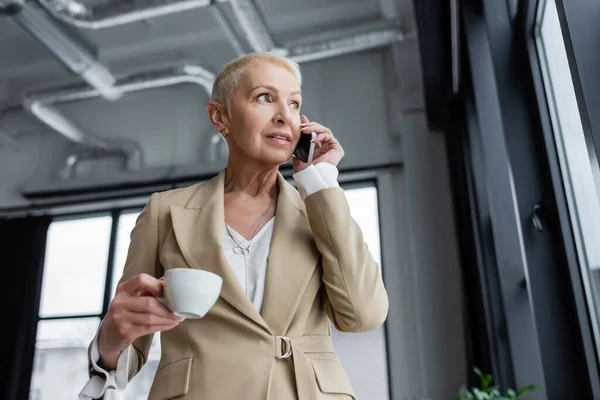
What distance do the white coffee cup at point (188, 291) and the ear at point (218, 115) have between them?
16.4 inches

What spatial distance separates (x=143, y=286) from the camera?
785 millimetres

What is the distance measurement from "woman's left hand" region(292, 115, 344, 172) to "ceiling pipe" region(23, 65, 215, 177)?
12.4 ft

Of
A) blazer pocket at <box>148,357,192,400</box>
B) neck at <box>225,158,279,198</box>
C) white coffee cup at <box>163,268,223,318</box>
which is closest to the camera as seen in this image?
white coffee cup at <box>163,268,223,318</box>

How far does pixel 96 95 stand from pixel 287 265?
4.76 m

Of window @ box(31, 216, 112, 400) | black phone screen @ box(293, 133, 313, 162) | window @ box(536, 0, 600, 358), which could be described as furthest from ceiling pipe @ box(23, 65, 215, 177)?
black phone screen @ box(293, 133, 313, 162)

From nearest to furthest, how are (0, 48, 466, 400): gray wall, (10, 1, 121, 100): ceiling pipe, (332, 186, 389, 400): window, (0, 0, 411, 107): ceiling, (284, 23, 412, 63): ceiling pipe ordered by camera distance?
(10, 1, 121, 100): ceiling pipe → (0, 48, 466, 400): gray wall → (284, 23, 412, 63): ceiling pipe → (332, 186, 389, 400): window → (0, 0, 411, 107): ceiling

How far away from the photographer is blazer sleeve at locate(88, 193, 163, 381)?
0.99m

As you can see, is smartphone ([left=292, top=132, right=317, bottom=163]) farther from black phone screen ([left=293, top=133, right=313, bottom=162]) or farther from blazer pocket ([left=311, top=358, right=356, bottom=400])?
blazer pocket ([left=311, top=358, right=356, bottom=400])

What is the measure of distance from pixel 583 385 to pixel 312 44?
3.32 meters

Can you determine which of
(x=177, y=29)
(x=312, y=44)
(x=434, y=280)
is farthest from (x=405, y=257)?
(x=177, y=29)

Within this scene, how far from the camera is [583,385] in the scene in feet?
5.49

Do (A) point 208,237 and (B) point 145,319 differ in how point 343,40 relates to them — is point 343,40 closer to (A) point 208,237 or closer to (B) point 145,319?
(A) point 208,237

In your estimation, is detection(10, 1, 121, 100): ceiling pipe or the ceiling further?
the ceiling

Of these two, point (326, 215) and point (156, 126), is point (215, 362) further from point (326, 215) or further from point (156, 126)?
point (156, 126)
